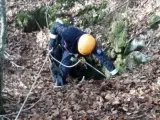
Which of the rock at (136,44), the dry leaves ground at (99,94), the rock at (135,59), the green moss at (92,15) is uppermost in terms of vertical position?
the green moss at (92,15)

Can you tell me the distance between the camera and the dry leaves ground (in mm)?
4801

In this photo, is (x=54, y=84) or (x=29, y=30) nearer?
(x=54, y=84)

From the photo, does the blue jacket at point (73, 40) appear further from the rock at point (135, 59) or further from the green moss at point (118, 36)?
the green moss at point (118, 36)

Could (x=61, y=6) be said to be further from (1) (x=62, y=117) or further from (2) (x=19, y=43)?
(1) (x=62, y=117)

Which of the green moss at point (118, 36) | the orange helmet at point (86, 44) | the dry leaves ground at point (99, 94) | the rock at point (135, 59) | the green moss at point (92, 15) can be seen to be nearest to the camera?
the dry leaves ground at point (99, 94)

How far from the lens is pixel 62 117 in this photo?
4812 mm

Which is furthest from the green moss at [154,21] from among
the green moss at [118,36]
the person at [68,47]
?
the person at [68,47]

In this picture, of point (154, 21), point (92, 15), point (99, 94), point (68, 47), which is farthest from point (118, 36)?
point (99, 94)

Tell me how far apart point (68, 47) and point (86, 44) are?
0.53m

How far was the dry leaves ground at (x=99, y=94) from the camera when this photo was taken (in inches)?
189

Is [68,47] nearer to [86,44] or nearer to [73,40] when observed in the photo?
[73,40]

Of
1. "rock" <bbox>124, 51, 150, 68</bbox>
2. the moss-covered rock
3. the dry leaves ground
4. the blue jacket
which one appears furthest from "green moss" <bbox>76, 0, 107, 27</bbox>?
"rock" <bbox>124, 51, 150, 68</bbox>

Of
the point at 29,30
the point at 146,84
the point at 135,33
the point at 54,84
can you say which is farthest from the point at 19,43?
the point at 146,84

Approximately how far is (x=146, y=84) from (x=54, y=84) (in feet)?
6.95
